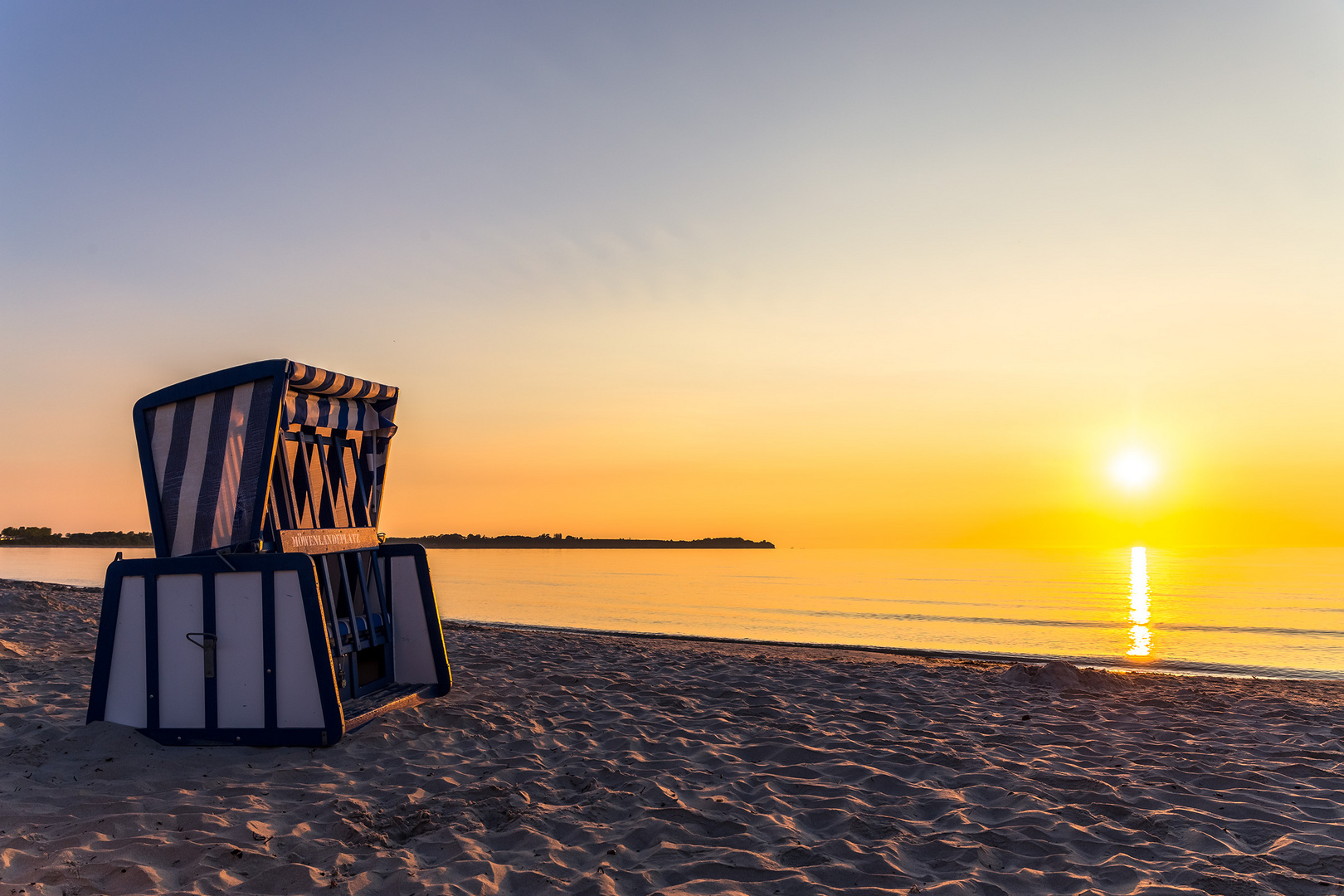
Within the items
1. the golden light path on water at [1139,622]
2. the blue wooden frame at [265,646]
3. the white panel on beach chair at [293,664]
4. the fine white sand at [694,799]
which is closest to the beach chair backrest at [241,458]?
the blue wooden frame at [265,646]

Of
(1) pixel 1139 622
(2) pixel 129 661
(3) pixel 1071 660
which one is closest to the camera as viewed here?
(2) pixel 129 661

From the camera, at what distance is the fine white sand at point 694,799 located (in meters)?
3.97

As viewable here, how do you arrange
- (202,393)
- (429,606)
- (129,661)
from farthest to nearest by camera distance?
(429,606), (202,393), (129,661)

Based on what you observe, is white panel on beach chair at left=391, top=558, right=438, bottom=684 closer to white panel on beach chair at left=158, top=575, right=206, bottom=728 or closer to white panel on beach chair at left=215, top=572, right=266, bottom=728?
white panel on beach chair at left=215, top=572, right=266, bottom=728

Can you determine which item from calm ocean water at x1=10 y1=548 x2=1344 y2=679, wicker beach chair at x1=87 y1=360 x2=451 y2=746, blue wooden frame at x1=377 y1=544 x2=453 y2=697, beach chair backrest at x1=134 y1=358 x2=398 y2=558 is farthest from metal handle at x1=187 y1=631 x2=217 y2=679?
calm ocean water at x1=10 y1=548 x2=1344 y2=679

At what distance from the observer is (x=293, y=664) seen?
611cm

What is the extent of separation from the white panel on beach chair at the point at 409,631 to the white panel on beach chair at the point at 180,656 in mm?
2011

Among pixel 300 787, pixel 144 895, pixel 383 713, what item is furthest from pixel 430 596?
pixel 144 895

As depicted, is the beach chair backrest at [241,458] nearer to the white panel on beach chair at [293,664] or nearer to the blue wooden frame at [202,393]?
the blue wooden frame at [202,393]

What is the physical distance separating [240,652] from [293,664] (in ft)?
1.51

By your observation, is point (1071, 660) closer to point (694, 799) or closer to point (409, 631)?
point (694, 799)

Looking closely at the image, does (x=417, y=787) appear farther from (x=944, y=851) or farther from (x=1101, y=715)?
(x=1101, y=715)

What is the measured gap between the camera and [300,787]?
5.27 m

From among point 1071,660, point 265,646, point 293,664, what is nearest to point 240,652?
point 265,646
